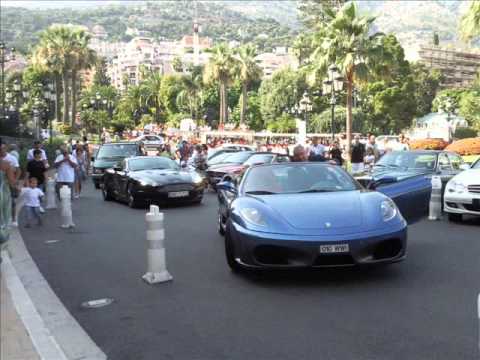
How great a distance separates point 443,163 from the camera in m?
12.4

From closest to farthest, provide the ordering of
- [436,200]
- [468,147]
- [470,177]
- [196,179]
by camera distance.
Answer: [470,177] → [436,200] → [196,179] → [468,147]

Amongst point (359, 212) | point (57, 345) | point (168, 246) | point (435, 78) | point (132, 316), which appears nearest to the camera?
point (57, 345)

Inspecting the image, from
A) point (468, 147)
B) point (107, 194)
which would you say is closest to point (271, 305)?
point (107, 194)

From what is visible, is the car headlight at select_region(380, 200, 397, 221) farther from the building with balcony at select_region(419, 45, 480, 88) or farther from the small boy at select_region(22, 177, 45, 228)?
the building with balcony at select_region(419, 45, 480, 88)

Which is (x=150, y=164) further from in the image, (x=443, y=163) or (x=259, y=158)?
(x=443, y=163)

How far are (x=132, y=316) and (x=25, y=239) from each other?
5.31 meters

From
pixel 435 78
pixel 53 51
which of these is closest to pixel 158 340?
pixel 53 51

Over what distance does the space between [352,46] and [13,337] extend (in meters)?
27.6

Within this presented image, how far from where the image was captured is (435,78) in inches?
3524

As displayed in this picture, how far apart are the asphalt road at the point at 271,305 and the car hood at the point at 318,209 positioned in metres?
0.66

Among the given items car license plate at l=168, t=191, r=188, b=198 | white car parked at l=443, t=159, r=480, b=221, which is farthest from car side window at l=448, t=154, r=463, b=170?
car license plate at l=168, t=191, r=188, b=198

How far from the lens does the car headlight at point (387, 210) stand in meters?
6.44

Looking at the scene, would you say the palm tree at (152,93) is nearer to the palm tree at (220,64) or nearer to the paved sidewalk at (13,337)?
the palm tree at (220,64)

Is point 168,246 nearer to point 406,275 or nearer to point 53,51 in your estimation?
point 406,275
